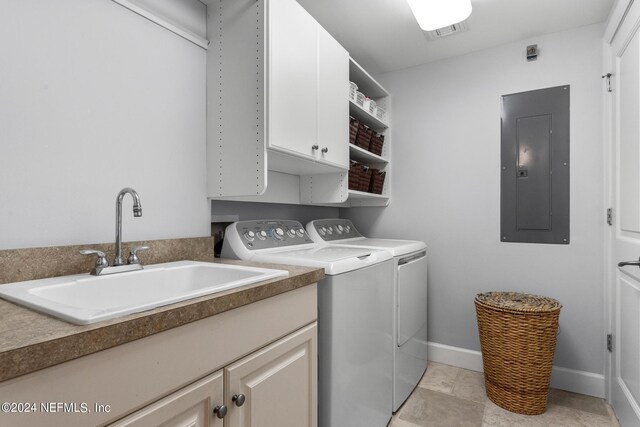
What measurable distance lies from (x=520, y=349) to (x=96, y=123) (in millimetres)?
2322

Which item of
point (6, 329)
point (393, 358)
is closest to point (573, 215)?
point (393, 358)

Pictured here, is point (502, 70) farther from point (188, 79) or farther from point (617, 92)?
point (188, 79)

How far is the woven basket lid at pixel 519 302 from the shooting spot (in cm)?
188

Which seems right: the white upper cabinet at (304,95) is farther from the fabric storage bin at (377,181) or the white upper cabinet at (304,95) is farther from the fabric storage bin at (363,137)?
the fabric storage bin at (377,181)

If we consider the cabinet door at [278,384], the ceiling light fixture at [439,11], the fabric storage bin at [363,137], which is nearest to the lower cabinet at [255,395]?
the cabinet door at [278,384]

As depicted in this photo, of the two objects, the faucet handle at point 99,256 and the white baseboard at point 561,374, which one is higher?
the faucet handle at point 99,256

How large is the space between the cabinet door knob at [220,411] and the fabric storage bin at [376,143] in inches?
81.1

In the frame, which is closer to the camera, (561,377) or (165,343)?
(165,343)

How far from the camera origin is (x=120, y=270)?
118 cm

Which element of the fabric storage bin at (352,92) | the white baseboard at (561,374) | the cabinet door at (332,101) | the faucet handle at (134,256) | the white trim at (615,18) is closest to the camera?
the faucet handle at (134,256)

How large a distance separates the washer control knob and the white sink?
0.59m

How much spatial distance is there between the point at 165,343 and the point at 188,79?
130 cm

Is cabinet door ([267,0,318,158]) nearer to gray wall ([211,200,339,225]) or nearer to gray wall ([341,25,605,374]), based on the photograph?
gray wall ([211,200,339,225])

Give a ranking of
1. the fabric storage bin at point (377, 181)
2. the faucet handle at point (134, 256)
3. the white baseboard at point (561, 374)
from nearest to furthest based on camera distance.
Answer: the faucet handle at point (134, 256)
the white baseboard at point (561, 374)
the fabric storage bin at point (377, 181)
